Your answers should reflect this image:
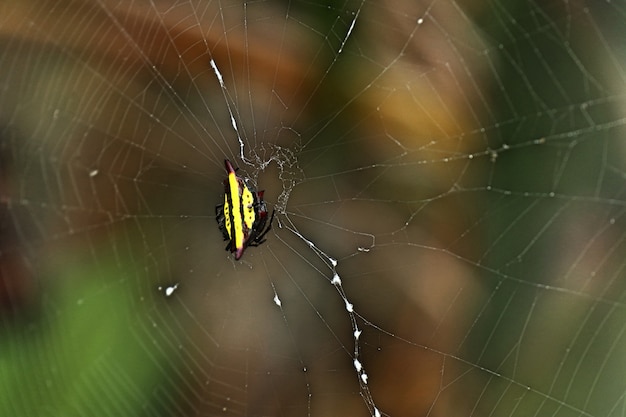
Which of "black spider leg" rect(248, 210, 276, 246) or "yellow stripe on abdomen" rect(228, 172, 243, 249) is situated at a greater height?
"yellow stripe on abdomen" rect(228, 172, 243, 249)

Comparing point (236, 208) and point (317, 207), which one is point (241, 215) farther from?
point (317, 207)

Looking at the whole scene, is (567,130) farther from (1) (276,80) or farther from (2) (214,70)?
(2) (214,70)

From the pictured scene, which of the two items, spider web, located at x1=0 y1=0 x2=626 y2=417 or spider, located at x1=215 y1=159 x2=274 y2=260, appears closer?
spider web, located at x1=0 y1=0 x2=626 y2=417

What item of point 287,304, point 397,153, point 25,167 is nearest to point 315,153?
point 397,153

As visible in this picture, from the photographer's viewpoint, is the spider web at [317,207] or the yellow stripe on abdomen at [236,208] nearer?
the spider web at [317,207]
